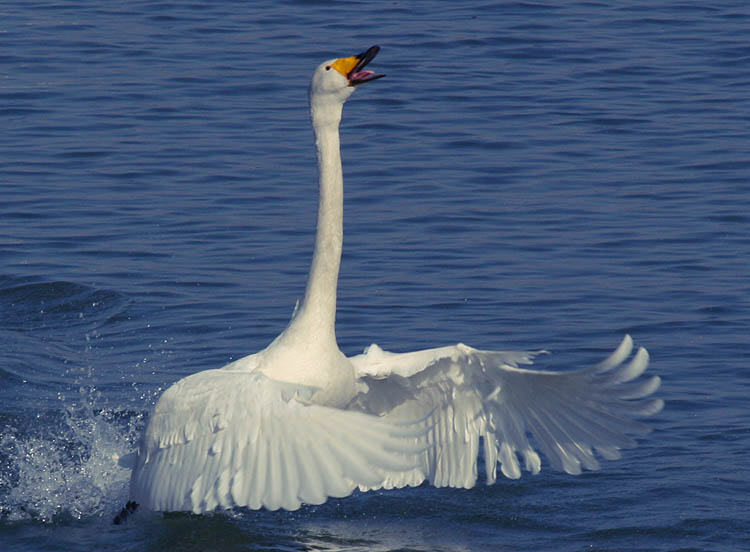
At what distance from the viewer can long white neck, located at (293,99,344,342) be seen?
793 cm

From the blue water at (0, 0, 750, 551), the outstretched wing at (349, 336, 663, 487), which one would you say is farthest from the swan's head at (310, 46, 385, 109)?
the blue water at (0, 0, 750, 551)

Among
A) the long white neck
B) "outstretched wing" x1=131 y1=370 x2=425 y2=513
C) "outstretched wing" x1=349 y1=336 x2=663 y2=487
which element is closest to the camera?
"outstretched wing" x1=131 y1=370 x2=425 y2=513

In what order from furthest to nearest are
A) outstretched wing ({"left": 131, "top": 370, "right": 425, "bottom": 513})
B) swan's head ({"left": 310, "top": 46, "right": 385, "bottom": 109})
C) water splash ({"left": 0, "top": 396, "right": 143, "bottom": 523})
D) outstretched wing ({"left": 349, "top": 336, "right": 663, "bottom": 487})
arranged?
water splash ({"left": 0, "top": 396, "right": 143, "bottom": 523}) < swan's head ({"left": 310, "top": 46, "right": 385, "bottom": 109}) < outstretched wing ({"left": 349, "top": 336, "right": 663, "bottom": 487}) < outstretched wing ({"left": 131, "top": 370, "right": 425, "bottom": 513})

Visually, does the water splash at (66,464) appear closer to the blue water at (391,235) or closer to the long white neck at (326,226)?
the blue water at (391,235)

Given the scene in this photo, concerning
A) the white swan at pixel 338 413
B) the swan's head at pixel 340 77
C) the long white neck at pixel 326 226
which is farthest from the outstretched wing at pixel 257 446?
the swan's head at pixel 340 77

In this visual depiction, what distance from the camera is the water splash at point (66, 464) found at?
9086 millimetres

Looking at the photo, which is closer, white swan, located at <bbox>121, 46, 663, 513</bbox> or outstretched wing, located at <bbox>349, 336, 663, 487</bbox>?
white swan, located at <bbox>121, 46, 663, 513</bbox>

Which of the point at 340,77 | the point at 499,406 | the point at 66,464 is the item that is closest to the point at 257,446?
the point at 499,406

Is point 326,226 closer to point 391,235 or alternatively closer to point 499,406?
point 499,406

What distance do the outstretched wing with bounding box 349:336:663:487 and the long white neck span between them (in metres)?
0.53

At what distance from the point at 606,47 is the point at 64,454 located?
40.3 feet

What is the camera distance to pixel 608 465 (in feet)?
31.7

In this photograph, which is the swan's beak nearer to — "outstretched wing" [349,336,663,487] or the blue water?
"outstretched wing" [349,336,663,487]

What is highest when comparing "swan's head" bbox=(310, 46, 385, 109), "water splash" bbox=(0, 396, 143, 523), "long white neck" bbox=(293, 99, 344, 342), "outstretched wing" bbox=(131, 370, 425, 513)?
"swan's head" bbox=(310, 46, 385, 109)
